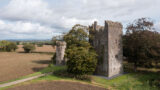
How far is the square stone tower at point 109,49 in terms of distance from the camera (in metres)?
21.4

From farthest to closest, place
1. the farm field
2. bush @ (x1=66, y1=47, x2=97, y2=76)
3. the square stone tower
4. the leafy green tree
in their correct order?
1. the leafy green tree
2. the farm field
3. the square stone tower
4. bush @ (x1=66, y1=47, x2=97, y2=76)

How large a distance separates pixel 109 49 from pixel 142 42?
245 inches

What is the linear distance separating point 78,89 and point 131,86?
770 centimetres

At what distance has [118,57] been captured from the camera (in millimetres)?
22984

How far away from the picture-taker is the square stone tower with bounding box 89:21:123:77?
21.4 metres

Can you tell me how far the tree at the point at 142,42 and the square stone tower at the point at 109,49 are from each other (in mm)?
2121

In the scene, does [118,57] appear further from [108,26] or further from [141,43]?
[108,26]

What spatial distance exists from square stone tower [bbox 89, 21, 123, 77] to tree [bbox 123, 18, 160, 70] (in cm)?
212

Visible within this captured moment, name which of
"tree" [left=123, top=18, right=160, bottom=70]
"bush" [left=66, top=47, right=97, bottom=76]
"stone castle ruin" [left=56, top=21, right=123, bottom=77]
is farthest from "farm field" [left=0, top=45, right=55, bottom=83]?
"tree" [left=123, top=18, right=160, bottom=70]

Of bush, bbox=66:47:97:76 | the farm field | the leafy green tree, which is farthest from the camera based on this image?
the leafy green tree

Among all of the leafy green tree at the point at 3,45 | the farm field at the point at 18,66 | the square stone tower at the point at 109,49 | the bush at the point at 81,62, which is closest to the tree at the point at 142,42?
the square stone tower at the point at 109,49

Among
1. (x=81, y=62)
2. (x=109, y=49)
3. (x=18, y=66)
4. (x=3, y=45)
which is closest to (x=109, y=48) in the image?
(x=109, y=49)

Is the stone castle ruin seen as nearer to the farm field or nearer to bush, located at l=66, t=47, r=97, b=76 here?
bush, located at l=66, t=47, r=97, b=76

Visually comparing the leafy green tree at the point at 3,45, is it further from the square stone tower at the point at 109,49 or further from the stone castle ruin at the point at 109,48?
the square stone tower at the point at 109,49
